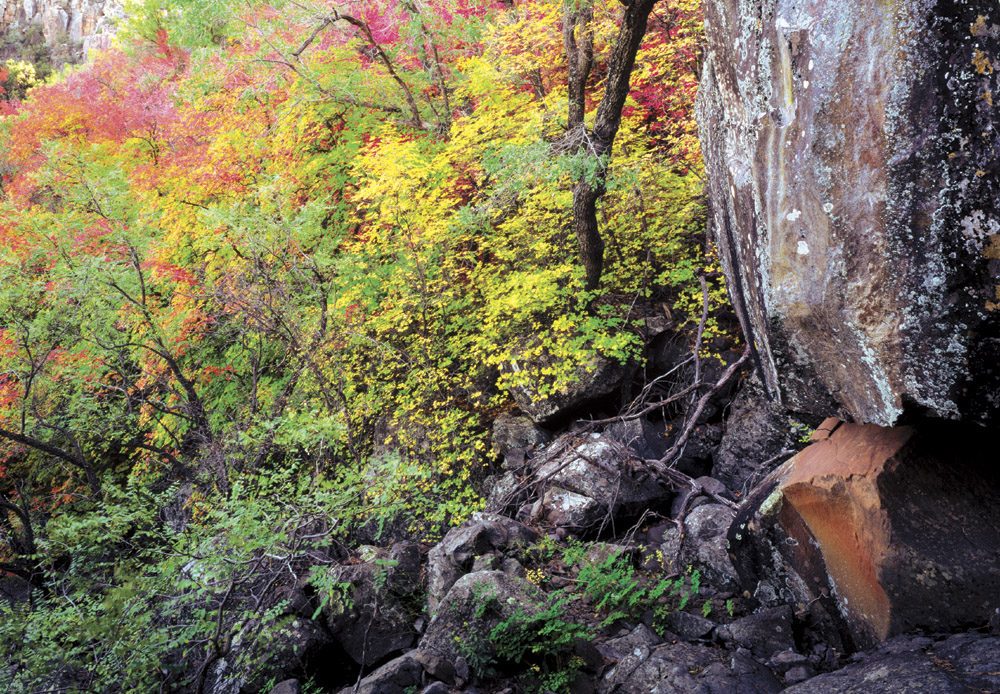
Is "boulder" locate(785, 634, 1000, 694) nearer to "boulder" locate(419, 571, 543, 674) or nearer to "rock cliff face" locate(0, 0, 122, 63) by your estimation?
"boulder" locate(419, 571, 543, 674)

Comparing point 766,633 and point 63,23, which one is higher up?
point 63,23

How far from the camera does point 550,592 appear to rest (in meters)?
5.24

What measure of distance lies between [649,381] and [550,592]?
3.55 metres

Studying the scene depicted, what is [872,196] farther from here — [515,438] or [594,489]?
[515,438]

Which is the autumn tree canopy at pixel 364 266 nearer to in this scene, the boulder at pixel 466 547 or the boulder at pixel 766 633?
the boulder at pixel 466 547

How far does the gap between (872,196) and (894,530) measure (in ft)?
6.09

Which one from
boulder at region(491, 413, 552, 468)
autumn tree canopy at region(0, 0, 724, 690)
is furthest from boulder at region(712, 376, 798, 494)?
boulder at region(491, 413, 552, 468)

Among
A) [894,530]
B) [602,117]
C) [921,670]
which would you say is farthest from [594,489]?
[602,117]

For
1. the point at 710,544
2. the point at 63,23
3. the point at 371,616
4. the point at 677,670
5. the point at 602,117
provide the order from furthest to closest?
the point at 63,23 < the point at 602,117 < the point at 371,616 < the point at 710,544 < the point at 677,670

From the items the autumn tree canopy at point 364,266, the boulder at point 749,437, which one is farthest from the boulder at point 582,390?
the boulder at point 749,437

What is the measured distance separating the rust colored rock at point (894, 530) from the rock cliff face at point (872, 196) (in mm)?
467

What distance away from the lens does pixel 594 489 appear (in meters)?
6.34

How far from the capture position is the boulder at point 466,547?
585 cm

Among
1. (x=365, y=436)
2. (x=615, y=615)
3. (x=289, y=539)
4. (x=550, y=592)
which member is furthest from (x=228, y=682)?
(x=365, y=436)
